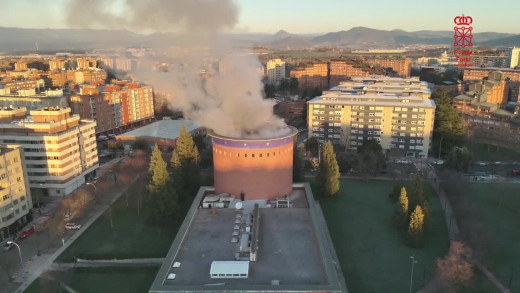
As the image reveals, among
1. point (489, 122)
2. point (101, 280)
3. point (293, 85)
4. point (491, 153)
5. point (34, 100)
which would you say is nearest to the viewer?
point (101, 280)

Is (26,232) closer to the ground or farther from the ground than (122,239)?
farther from the ground

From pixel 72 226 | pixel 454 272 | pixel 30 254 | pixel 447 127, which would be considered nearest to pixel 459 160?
pixel 447 127

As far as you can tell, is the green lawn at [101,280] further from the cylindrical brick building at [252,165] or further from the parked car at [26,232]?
the cylindrical brick building at [252,165]

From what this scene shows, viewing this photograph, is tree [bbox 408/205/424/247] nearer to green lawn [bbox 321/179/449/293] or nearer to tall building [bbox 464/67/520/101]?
green lawn [bbox 321/179/449/293]

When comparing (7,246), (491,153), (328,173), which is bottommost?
(7,246)

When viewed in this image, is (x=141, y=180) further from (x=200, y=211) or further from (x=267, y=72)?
(x=267, y=72)

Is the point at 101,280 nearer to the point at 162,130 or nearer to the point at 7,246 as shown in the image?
the point at 7,246

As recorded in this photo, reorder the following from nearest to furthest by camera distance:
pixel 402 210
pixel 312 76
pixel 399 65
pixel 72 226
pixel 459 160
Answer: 1. pixel 402 210
2. pixel 72 226
3. pixel 459 160
4. pixel 312 76
5. pixel 399 65

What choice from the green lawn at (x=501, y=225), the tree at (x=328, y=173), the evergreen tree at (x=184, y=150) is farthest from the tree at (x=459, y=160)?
the evergreen tree at (x=184, y=150)
